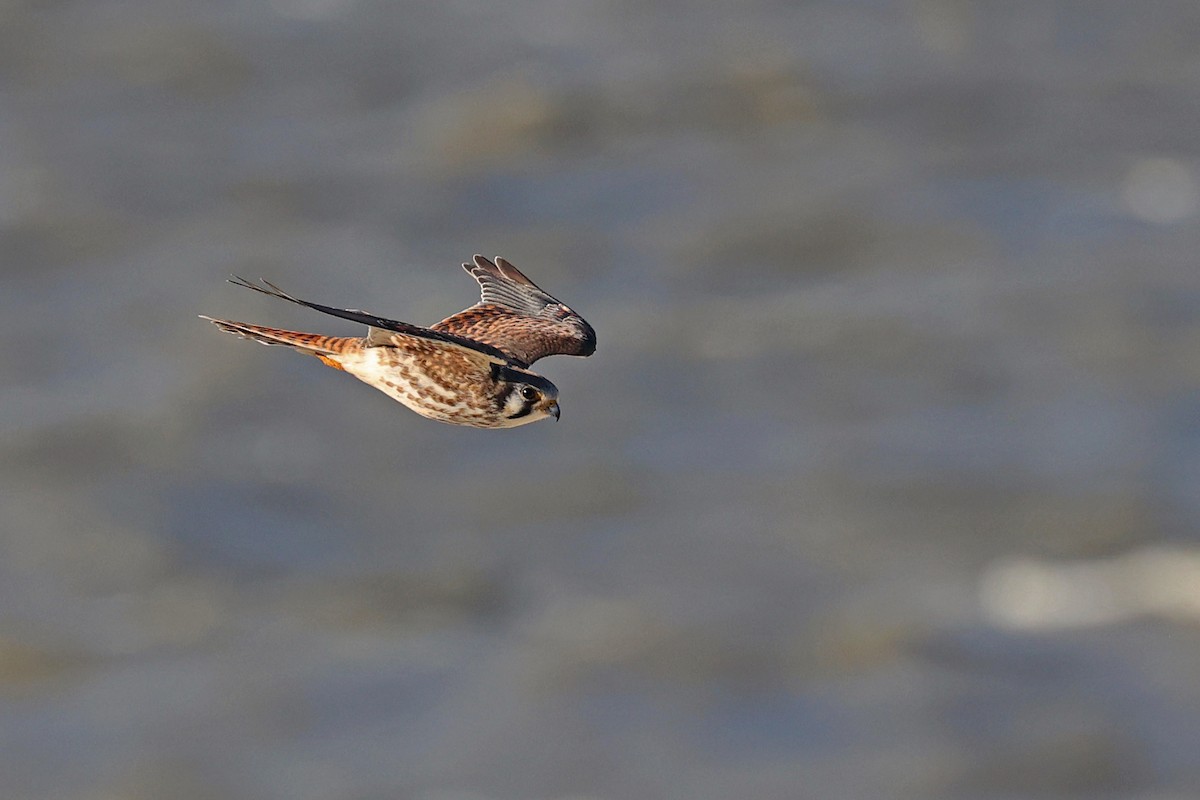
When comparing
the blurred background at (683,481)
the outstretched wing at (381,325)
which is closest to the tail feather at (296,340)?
the outstretched wing at (381,325)

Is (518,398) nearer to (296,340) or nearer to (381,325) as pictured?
(296,340)

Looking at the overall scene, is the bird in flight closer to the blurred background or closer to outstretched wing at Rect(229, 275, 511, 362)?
outstretched wing at Rect(229, 275, 511, 362)

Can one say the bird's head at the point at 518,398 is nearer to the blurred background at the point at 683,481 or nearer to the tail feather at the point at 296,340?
the tail feather at the point at 296,340

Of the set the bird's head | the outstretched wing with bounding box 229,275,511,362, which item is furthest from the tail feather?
the bird's head

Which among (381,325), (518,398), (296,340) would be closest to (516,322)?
(518,398)

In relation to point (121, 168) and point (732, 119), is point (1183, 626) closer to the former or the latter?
point (732, 119)

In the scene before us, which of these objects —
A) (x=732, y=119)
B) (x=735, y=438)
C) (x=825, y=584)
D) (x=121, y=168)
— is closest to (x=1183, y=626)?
(x=825, y=584)
